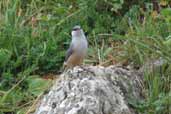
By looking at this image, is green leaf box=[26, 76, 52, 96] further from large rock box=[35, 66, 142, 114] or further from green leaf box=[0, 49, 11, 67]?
large rock box=[35, 66, 142, 114]

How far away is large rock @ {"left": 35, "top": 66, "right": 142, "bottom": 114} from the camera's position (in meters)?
4.55

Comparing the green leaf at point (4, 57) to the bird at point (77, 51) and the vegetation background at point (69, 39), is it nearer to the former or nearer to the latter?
the vegetation background at point (69, 39)

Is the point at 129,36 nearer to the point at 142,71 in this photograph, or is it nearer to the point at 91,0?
the point at 142,71

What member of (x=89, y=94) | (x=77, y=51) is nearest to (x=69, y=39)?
(x=77, y=51)

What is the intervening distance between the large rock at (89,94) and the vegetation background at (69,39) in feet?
0.57

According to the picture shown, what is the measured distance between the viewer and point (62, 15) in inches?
273

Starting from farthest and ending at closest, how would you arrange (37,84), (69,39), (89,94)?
(69,39) < (37,84) < (89,94)

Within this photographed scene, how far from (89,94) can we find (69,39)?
2.03m

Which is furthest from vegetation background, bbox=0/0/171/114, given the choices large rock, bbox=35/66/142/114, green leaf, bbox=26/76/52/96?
large rock, bbox=35/66/142/114

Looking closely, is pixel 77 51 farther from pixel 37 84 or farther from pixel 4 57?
pixel 4 57

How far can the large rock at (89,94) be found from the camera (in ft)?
14.9

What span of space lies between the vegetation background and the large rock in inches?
6.8

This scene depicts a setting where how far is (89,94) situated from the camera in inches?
181

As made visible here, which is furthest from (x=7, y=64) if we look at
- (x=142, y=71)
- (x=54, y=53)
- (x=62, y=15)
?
(x=142, y=71)
